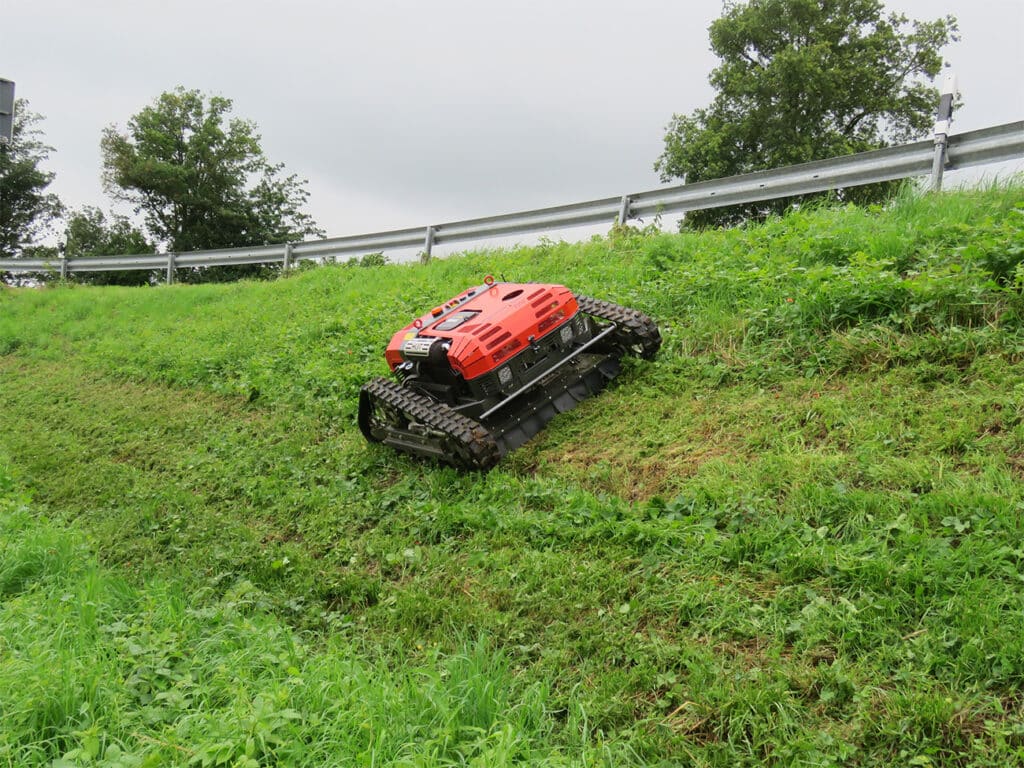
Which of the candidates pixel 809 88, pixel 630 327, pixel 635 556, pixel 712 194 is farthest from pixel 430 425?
pixel 809 88

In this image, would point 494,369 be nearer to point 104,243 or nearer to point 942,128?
point 942,128

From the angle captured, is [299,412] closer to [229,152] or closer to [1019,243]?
[1019,243]

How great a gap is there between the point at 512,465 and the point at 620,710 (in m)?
2.36

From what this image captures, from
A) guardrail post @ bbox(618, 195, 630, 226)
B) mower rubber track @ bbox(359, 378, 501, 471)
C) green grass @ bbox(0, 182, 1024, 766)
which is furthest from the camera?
guardrail post @ bbox(618, 195, 630, 226)

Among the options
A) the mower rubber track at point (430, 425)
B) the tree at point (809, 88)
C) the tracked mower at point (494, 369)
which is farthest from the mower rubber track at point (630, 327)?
the tree at point (809, 88)

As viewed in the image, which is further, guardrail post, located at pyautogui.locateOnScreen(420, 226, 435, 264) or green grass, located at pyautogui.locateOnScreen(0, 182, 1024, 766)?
guardrail post, located at pyautogui.locateOnScreen(420, 226, 435, 264)

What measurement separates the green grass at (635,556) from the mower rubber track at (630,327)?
7.2 inches

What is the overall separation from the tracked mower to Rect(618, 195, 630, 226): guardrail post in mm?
3515

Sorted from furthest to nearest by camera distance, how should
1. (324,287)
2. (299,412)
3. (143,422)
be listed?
(324,287) → (143,422) → (299,412)

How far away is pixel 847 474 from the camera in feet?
12.3

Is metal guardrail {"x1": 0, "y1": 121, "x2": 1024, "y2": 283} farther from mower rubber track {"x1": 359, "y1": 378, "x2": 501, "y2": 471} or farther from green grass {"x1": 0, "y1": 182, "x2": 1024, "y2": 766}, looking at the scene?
mower rubber track {"x1": 359, "y1": 378, "x2": 501, "y2": 471}

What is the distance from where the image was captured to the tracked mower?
511cm

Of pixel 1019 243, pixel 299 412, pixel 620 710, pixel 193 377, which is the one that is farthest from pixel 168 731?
pixel 193 377

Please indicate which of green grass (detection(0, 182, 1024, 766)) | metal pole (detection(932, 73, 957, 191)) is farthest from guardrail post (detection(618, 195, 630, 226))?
metal pole (detection(932, 73, 957, 191))
